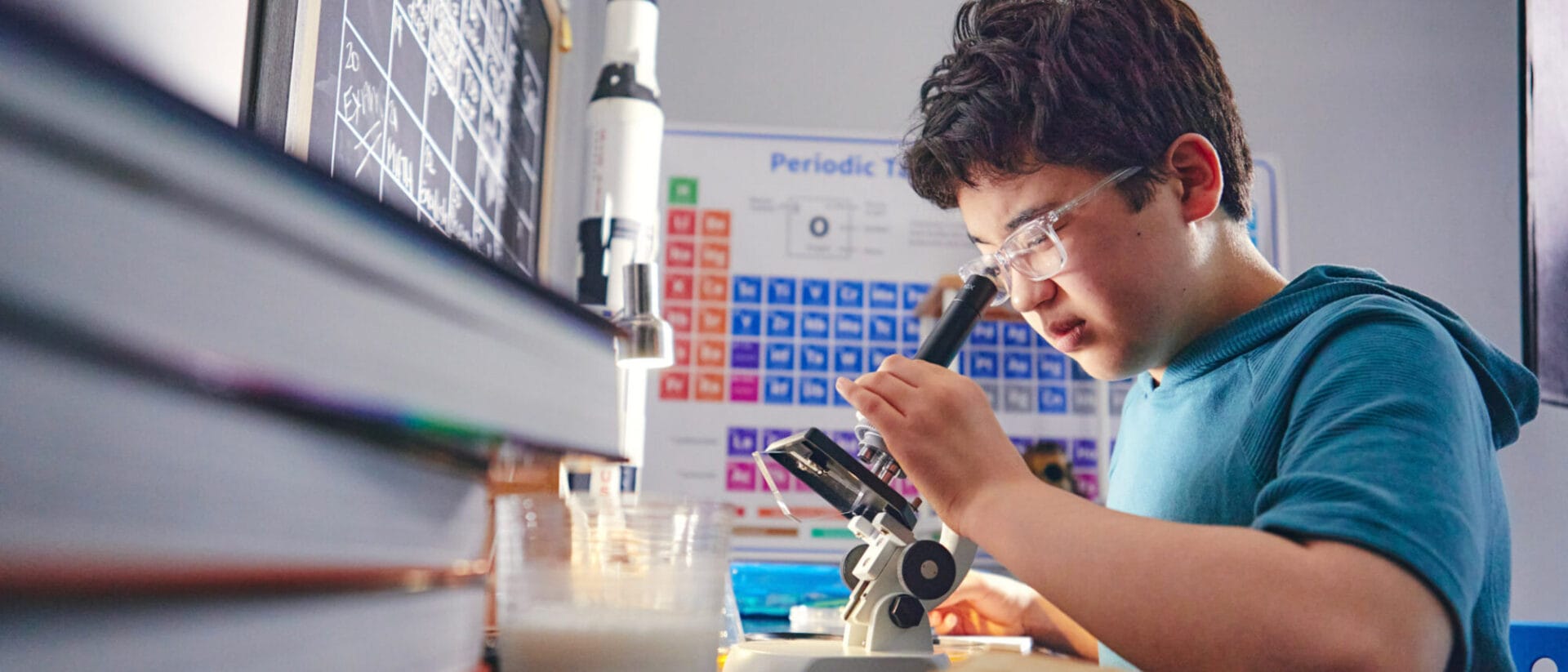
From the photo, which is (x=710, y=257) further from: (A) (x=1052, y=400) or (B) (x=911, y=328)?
(A) (x=1052, y=400)

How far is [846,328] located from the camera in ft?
7.77

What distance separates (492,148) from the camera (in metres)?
1.46

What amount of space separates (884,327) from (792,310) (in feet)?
0.70

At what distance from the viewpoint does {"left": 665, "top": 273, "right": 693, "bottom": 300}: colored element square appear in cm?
235

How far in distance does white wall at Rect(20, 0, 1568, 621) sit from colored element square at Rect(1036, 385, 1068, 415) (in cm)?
71

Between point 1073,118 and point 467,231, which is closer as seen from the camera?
point 1073,118

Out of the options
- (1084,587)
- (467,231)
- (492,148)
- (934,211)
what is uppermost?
(934,211)

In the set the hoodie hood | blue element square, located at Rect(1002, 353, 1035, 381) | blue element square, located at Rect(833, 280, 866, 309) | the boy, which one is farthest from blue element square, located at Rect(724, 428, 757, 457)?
the hoodie hood

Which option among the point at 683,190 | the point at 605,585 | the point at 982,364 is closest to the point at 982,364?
the point at 982,364

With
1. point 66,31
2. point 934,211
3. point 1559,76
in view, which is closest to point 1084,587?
point 66,31

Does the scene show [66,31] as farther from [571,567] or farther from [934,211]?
[934,211]

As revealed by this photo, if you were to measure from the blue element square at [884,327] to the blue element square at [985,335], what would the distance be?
6.9 inches

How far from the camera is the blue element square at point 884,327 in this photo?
2375 millimetres

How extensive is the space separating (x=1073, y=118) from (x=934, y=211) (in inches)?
58.2
